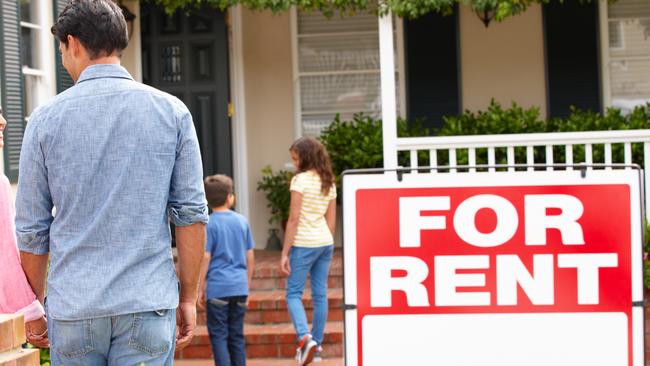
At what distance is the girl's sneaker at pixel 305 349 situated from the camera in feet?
26.5

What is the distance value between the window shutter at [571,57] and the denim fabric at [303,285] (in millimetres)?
4144

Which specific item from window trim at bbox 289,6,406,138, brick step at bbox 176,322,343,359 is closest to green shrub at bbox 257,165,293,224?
window trim at bbox 289,6,406,138

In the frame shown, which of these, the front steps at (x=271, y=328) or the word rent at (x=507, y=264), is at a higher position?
the word rent at (x=507, y=264)

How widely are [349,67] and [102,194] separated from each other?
8.70 meters

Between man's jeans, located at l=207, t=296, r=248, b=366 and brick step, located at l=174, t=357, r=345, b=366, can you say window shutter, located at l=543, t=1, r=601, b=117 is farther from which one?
man's jeans, located at l=207, t=296, r=248, b=366

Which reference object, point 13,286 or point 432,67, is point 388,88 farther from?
point 13,286

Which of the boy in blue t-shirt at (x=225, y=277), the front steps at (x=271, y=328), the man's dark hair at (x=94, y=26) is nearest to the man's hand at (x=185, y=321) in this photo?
the man's dark hair at (x=94, y=26)

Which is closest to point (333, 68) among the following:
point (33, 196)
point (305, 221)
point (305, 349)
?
point (305, 221)

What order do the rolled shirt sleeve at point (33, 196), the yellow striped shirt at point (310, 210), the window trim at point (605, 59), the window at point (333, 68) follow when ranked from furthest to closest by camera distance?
the window at point (333, 68) → the window trim at point (605, 59) → the yellow striped shirt at point (310, 210) → the rolled shirt sleeve at point (33, 196)

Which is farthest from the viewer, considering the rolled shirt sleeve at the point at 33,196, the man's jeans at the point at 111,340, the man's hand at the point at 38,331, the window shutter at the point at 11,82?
the window shutter at the point at 11,82

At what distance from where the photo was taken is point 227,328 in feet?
23.3

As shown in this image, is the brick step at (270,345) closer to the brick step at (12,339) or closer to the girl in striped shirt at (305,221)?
the girl in striped shirt at (305,221)

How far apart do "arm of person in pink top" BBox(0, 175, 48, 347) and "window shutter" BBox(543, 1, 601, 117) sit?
834 cm

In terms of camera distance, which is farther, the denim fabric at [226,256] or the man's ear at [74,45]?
the denim fabric at [226,256]
